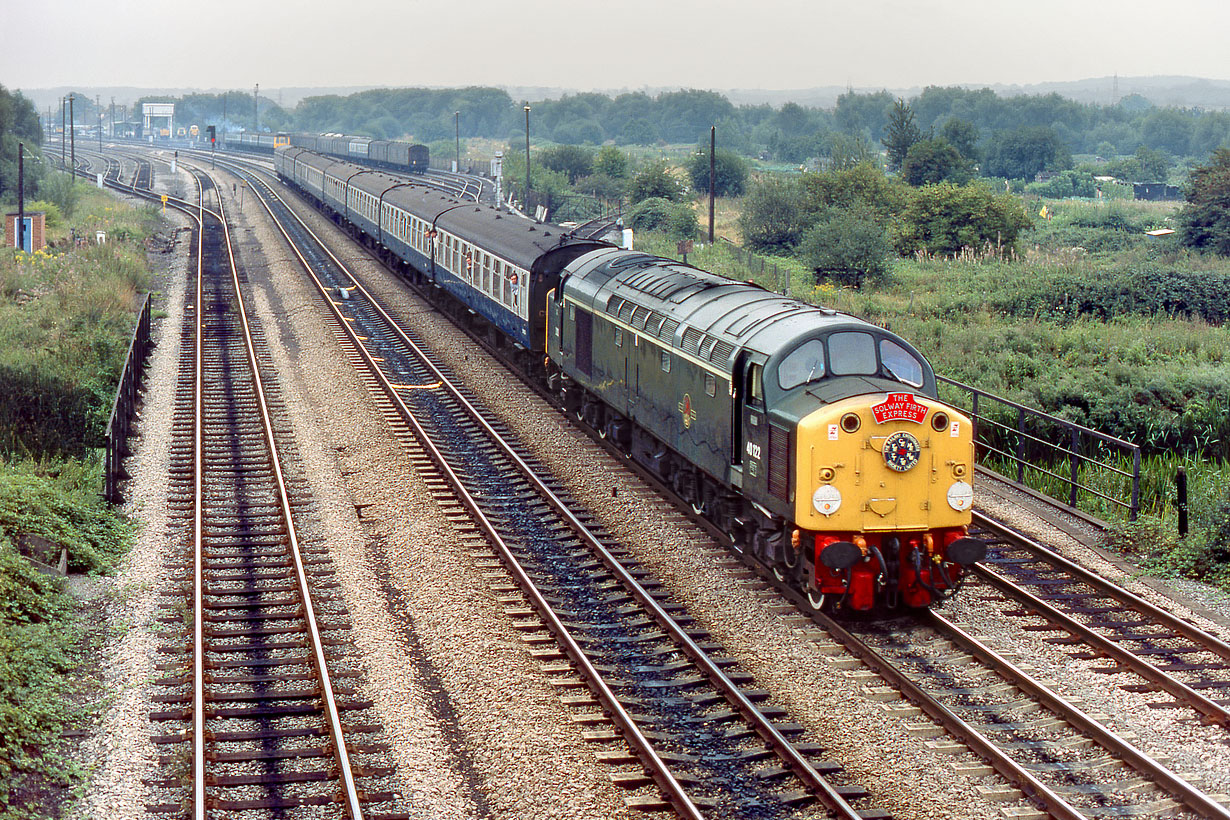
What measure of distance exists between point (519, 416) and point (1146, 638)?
14.3 m

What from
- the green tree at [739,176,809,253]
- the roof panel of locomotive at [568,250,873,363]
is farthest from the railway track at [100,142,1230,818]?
the green tree at [739,176,809,253]

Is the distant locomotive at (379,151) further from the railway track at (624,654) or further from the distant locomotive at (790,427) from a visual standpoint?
the distant locomotive at (790,427)

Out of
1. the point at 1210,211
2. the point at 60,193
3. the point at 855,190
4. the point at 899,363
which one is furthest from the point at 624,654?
the point at 60,193

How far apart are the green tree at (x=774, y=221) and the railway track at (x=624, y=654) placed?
112ft

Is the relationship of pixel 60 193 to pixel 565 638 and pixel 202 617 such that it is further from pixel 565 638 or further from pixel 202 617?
pixel 565 638

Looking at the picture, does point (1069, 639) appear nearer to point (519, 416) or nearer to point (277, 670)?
point (277, 670)

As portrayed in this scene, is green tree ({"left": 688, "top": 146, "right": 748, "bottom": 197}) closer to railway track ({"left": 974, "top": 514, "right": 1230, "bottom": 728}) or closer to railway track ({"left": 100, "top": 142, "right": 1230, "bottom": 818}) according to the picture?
railway track ({"left": 974, "top": 514, "right": 1230, "bottom": 728})

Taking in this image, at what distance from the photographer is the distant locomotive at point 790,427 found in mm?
13625

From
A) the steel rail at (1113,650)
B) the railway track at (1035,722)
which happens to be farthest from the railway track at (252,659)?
the steel rail at (1113,650)

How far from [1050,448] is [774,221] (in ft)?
116

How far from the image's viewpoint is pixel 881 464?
537 inches

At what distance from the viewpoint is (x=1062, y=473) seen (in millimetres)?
21078

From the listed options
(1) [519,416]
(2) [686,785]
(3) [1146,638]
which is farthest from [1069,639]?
(1) [519,416]

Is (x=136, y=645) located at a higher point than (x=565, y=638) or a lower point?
lower
